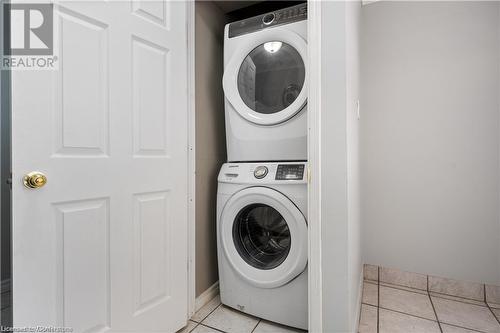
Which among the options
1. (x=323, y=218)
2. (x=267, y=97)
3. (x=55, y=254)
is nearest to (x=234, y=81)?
(x=267, y=97)

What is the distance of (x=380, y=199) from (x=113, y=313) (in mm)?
1865

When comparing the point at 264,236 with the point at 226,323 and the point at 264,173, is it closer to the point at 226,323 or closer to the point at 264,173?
the point at 264,173

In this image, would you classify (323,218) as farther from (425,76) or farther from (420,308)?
(425,76)

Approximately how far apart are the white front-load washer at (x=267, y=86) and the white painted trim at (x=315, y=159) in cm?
34

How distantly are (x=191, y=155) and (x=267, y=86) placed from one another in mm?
628

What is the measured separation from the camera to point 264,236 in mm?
1520

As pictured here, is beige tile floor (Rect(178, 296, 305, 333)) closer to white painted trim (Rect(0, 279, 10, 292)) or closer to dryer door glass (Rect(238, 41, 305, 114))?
white painted trim (Rect(0, 279, 10, 292))

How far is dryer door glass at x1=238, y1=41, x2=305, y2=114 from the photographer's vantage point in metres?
1.45

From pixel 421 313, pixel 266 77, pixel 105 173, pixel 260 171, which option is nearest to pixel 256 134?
pixel 260 171

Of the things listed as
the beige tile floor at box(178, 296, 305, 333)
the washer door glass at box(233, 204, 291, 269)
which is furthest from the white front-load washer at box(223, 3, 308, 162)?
the beige tile floor at box(178, 296, 305, 333)

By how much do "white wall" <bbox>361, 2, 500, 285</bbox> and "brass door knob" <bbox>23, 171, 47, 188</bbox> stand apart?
196 cm

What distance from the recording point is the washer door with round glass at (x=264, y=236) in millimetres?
1284

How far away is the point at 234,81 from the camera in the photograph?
1.53 meters

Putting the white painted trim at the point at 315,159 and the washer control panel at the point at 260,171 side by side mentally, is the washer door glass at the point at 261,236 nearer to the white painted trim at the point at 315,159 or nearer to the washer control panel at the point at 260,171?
the washer control panel at the point at 260,171
